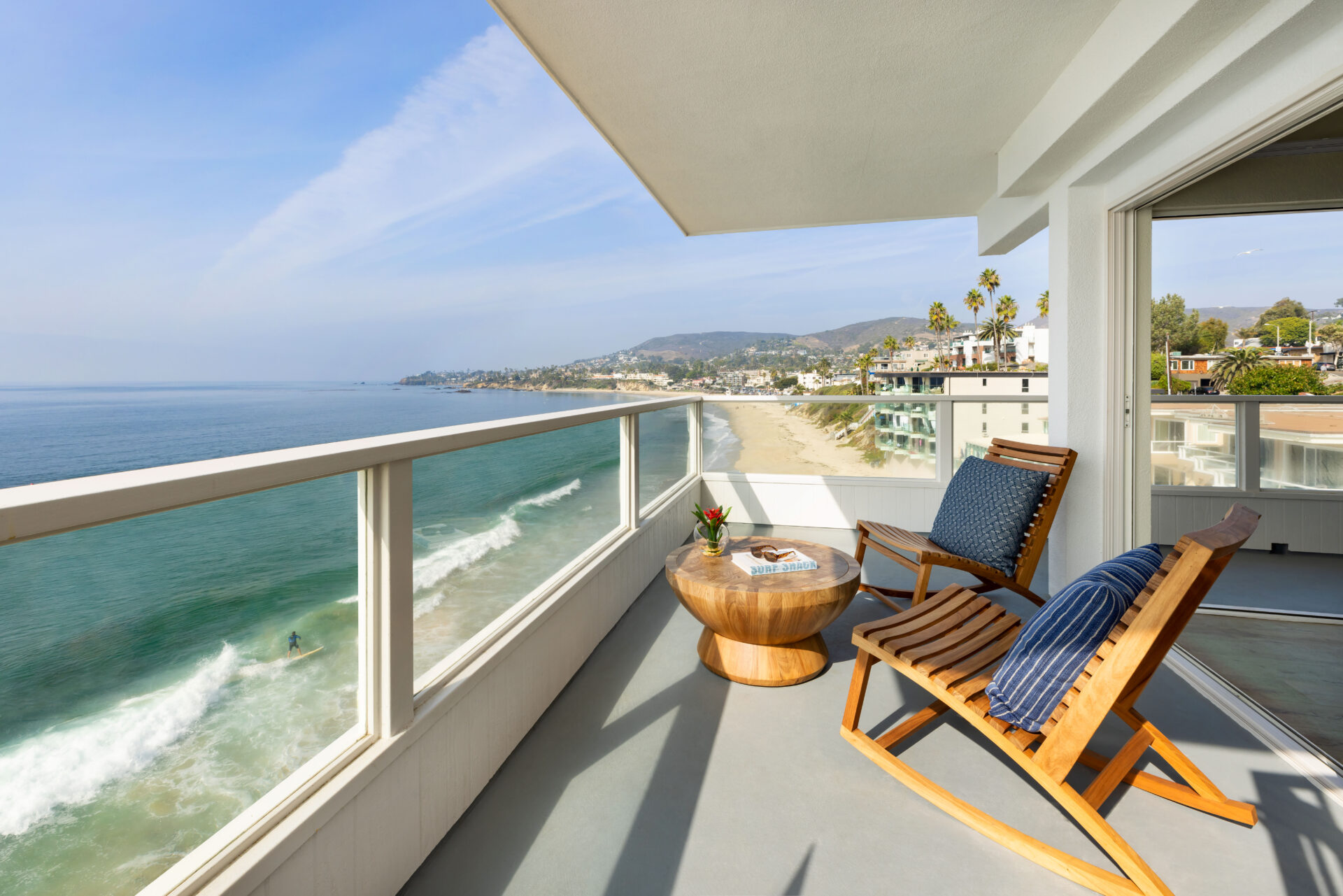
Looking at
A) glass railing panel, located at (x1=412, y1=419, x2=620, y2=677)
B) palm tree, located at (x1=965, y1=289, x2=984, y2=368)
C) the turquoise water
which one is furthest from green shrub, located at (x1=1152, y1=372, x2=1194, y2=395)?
palm tree, located at (x1=965, y1=289, x2=984, y2=368)

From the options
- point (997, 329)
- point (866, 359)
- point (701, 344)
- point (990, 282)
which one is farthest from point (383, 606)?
point (990, 282)

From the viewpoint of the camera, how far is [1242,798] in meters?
1.74

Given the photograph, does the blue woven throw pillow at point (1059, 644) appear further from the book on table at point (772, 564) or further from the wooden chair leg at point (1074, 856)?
the book on table at point (772, 564)

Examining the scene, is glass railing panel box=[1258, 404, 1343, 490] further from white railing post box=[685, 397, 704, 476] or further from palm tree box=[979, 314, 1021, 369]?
palm tree box=[979, 314, 1021, 369]

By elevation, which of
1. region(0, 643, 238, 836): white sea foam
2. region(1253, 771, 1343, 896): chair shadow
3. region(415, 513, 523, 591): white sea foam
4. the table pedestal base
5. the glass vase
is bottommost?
region(1253, 771, 1343, 896): chair shadow

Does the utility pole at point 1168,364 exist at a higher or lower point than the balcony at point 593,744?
higher

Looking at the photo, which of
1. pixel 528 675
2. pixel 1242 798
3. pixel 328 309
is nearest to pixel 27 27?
pixel 328 309

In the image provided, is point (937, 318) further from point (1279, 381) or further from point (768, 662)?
point (768, 662)

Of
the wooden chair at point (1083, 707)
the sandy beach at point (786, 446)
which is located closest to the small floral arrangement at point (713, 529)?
the wooden chair at point (1083, 707)

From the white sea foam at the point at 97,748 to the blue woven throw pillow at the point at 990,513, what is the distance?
3.15 m

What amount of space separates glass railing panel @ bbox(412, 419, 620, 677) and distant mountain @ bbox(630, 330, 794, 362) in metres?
26.4

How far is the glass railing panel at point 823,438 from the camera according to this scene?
5.07 meters

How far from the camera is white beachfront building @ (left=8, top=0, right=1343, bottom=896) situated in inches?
54.6

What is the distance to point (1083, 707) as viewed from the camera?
4.97 ft
